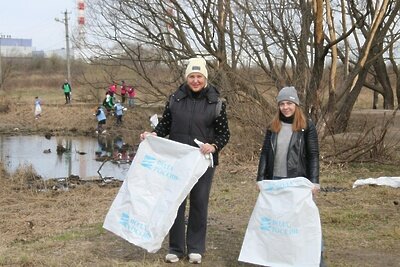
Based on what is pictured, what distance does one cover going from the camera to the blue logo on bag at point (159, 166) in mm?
5074

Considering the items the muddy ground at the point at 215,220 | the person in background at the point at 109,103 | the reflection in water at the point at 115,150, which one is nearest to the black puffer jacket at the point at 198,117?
the muddy ground at the point at 215,220

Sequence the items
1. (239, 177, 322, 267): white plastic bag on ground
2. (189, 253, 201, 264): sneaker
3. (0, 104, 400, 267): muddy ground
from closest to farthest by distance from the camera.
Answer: (239, 177, 322, 267): white plastic bag on ground < (189, 253, 201, 264): sneaker < (0, 104, 400, 267): muddy ground

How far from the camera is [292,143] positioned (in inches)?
188

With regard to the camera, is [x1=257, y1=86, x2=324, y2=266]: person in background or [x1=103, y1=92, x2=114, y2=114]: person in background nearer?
[x1=257, y1=86, x2=324, y2=266]: person in background

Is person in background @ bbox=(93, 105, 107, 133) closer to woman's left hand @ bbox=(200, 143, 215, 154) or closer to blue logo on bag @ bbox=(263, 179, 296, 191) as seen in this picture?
woman's left hand @ bbox=(200, 143, 215, 154)

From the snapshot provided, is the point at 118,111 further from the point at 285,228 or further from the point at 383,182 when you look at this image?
the point at 285,228

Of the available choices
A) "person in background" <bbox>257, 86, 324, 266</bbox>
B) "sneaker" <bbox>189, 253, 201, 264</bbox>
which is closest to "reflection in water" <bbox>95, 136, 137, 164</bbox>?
"sneaker" <bbox>189, 253, 201, 264</bbox>

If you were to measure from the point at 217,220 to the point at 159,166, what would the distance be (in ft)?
7.01

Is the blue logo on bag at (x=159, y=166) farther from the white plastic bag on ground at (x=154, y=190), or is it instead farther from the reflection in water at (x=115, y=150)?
the reflection in water at (x=115, y=150)

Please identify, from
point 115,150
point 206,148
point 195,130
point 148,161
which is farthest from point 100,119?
point 206,148

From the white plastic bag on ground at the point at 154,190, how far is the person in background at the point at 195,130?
0.36 feet

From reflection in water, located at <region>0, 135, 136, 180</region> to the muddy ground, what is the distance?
7.49ft

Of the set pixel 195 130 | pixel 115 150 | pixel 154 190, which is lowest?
pixel 115 150

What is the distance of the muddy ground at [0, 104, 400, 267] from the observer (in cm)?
533
